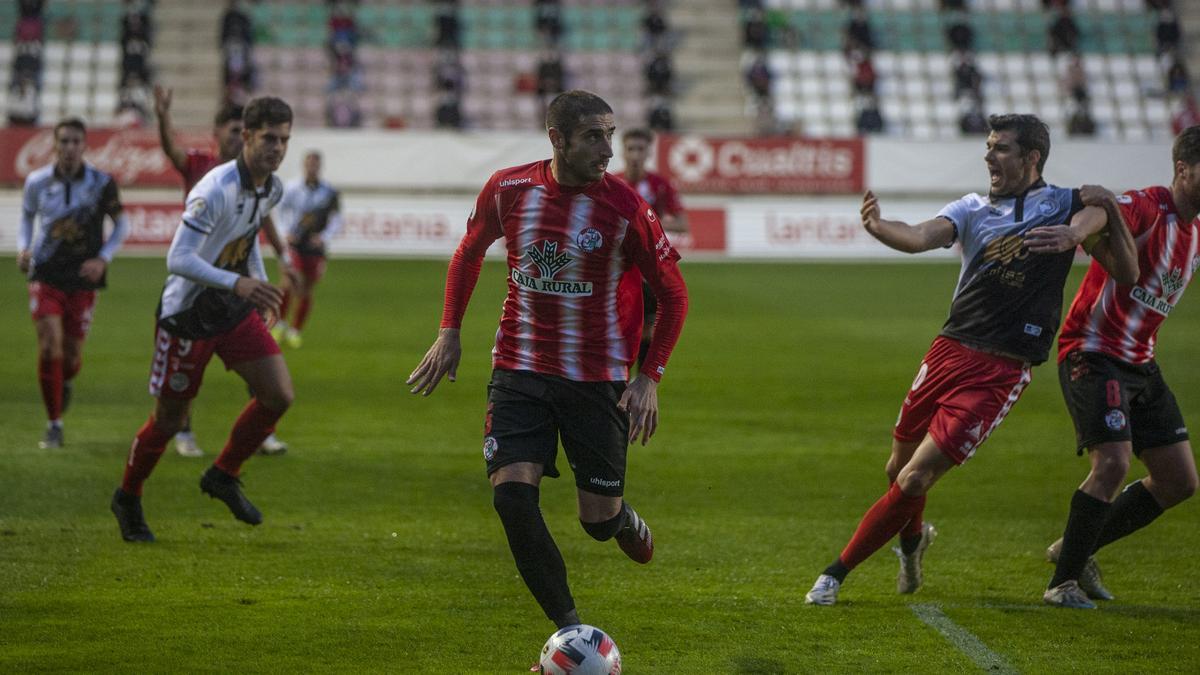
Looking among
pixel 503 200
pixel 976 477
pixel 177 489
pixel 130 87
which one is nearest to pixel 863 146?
pixel 130 87

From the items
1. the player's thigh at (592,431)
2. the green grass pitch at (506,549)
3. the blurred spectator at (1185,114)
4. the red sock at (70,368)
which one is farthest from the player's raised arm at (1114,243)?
the blurred spectator at (1185,114)

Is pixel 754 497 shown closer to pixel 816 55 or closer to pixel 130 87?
pixel 130 87

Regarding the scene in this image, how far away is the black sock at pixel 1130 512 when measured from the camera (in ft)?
22.3

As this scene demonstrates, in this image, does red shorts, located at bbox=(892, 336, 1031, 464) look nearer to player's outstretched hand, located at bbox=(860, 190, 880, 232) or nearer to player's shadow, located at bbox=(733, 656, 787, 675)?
player's outstretched hand, located at bbox=(860, 190, 880, 232)

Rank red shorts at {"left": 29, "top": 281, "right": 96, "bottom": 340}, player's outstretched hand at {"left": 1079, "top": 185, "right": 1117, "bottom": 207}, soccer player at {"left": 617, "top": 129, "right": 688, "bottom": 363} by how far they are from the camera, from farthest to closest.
Answer: soccer player at {"left": 617, "top": 129, "right": 688, "bottom": 363}
red shorts at {"left": 29, "top": 281, "right": 96, "bottom": 340}
player's outstretched hand at {"left": 1079, "top": 185, "right": 1117, "bottom": 207}

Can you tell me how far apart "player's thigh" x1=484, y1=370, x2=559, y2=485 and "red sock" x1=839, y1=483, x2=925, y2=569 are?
5.24 feet

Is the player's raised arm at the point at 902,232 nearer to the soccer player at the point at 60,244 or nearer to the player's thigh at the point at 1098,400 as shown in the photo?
the player's thigh at the point at 1098,400

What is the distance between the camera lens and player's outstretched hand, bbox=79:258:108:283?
33.5 feet

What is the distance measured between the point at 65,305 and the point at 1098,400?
7321 mm

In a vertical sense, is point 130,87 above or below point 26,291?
above

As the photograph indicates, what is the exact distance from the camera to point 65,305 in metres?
10.5

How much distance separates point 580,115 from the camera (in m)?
5.40

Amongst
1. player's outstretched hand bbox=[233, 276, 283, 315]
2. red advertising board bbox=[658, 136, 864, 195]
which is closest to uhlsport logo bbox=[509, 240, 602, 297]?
player's outstretched hand bbox=[233, 276, 283, 315]

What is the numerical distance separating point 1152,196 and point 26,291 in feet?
61.1
